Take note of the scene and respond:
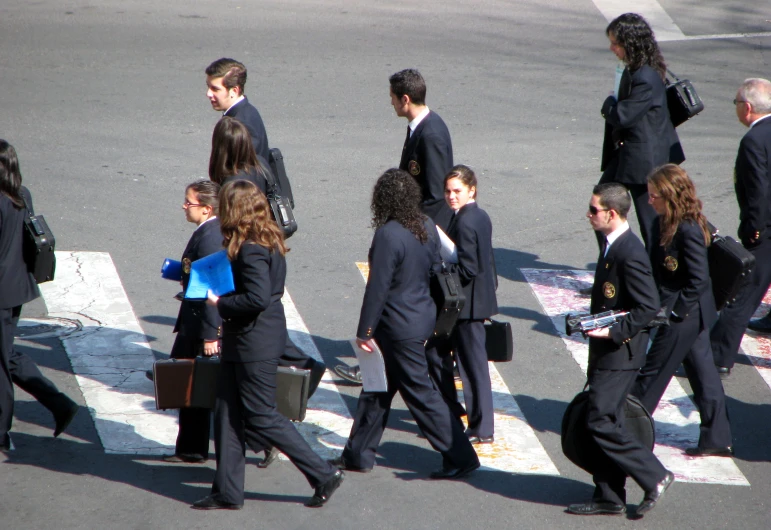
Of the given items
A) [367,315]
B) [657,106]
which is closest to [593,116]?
[657,106]

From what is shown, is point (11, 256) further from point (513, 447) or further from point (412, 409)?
point (513, 447)

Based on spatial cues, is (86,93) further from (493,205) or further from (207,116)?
(493,205)

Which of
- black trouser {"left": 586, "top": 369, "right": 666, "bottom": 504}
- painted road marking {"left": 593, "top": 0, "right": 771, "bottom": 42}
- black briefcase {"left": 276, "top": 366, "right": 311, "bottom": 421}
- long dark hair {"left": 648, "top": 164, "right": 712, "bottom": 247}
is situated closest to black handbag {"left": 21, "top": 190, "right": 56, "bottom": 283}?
black briefcase {"left": 276, "top": 366, "right": 311, "bottom": 421}

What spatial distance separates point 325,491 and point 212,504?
2.10 feet

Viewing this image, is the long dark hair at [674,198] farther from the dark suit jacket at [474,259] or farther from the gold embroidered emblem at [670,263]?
the dark suit jacket at [474,259]

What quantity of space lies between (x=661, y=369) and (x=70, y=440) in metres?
3.83

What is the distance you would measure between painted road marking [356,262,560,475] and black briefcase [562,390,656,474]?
553 mm

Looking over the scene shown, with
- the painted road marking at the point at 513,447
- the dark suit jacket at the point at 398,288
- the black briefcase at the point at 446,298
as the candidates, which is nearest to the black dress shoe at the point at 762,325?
the painted road marking at the point at 513,447

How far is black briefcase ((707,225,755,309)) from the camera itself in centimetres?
661

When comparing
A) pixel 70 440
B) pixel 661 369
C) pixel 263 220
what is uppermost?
pixel 263 220

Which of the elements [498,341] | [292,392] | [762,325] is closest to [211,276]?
[292,392]

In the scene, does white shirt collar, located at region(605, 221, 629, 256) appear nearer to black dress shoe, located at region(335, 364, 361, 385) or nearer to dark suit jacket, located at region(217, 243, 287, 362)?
dark suit jacket, located at region(217, 243, 287, 362)

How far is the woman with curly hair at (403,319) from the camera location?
605cm

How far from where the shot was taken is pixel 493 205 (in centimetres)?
1105
